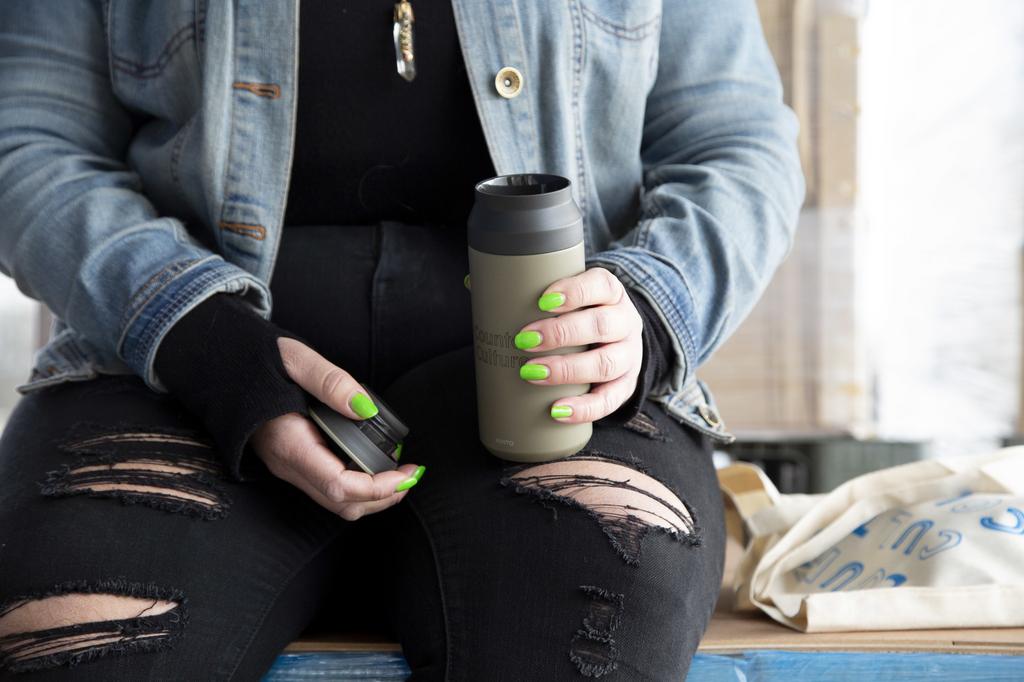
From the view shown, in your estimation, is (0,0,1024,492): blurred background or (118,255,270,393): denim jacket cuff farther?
(0,0,1024,492): blurred background

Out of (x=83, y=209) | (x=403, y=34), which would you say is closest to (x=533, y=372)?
(x=403, y=34)

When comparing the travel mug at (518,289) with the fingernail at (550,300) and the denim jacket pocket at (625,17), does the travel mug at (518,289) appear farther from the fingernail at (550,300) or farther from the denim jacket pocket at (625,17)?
the denim jacket pocket at (625,17)

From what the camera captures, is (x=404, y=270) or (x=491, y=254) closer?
(x=491, y=254)

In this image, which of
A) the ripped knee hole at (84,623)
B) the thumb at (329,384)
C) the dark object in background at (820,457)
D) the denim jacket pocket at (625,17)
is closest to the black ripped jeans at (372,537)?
the ripped knee hole at (84,623)

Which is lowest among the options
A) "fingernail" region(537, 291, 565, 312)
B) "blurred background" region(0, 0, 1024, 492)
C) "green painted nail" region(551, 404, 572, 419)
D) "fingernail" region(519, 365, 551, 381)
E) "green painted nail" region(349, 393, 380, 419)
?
"blurred background" region(0, 0, 1024, 492)

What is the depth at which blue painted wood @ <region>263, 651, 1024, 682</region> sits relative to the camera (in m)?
0.83

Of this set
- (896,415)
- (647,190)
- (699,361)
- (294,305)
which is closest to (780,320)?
(896,415)

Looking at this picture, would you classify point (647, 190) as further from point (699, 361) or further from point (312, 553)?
point (312, 553)

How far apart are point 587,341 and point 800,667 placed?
0.36 meters

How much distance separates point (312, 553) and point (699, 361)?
1.24 feet

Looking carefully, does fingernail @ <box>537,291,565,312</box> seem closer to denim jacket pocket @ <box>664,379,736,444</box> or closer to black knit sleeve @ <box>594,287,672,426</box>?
black knit sleeve @ <box>594,287,672,426</box>

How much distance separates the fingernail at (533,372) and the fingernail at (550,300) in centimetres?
4

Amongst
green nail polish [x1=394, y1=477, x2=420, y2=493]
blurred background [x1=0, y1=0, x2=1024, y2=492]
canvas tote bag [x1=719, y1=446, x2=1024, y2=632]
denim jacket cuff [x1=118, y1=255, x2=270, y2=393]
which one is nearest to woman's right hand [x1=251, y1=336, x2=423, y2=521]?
green nail polish [x1=394, y1=477, x2=420, y2=493]

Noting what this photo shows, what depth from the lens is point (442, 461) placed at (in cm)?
82
